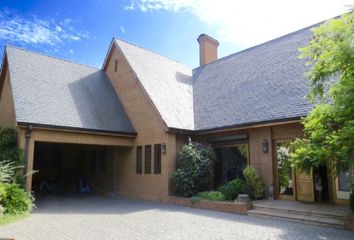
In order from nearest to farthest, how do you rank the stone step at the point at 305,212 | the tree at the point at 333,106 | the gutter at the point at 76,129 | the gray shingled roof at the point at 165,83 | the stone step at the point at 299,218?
the tree at the point at 333,106, the stone step at the point at 299,218, the stone step at the point at 305,212, the gutter at the point at 76,129, the gray shingled roof at the point at 165,83

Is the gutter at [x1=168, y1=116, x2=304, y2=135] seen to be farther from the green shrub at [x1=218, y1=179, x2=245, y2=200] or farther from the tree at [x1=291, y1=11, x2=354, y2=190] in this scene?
the tree at [x1=291, y1=11, x2=354, y2=190]

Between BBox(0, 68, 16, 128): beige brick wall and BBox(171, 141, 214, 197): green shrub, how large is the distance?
8.16 m

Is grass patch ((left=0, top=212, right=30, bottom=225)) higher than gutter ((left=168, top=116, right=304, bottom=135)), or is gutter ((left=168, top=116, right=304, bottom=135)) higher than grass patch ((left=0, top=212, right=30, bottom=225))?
gutter ((left=168, top=116, right=304, bottom=135))

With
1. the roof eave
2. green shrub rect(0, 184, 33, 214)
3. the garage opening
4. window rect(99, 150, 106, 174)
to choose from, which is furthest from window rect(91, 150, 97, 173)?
green shrub rect(0, 184, 33, 214)

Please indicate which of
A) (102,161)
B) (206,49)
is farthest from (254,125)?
(206,49)

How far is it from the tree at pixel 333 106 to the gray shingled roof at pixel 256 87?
3.15 m

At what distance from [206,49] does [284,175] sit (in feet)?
45.6

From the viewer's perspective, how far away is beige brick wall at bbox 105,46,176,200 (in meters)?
14.2

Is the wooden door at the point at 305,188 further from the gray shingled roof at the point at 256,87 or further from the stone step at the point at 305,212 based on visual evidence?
the gray shingled roof at the point at 256,87

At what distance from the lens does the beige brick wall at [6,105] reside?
14625mm

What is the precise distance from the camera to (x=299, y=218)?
9125 mm

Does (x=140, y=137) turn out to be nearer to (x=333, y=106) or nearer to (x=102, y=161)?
(x=102, y=161)

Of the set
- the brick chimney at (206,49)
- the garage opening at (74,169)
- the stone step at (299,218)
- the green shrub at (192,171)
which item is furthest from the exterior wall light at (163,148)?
the brick chimney at (206,49)

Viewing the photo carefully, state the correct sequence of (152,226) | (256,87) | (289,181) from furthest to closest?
(256,87)
(289,181)
(152,226)
